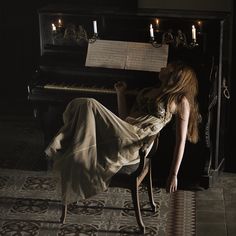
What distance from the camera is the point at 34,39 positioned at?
696 cm

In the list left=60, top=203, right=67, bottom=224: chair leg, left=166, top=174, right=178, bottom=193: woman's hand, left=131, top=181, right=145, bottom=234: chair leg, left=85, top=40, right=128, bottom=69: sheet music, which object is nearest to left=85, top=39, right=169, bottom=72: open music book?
left=85, top=40, right=128, bottom=69: sheet music

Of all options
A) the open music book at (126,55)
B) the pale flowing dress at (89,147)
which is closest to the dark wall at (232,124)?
the open music book at (126,55)

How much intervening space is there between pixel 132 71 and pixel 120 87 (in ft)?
0.79

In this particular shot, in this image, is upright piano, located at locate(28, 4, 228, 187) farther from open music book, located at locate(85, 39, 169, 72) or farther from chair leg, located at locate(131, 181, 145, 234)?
chair leg, located at locate(131, 181, 145, 234)

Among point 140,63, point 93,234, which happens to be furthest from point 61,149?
point 140,63

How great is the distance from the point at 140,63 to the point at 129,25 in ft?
1.06

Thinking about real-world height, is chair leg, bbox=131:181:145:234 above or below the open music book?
below

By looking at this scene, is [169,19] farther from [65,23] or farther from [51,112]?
[51,112]

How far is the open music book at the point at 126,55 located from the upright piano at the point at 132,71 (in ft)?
0.13

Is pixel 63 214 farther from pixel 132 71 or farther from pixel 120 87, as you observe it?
pixel 132 71

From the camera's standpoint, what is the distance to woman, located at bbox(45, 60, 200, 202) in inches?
188

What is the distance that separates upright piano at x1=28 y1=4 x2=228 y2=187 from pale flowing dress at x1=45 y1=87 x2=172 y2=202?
715mm

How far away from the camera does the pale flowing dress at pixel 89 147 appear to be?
476cm

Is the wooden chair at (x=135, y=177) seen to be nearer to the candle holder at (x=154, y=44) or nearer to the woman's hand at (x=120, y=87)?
the woman's hand at (x=120, y=87)
